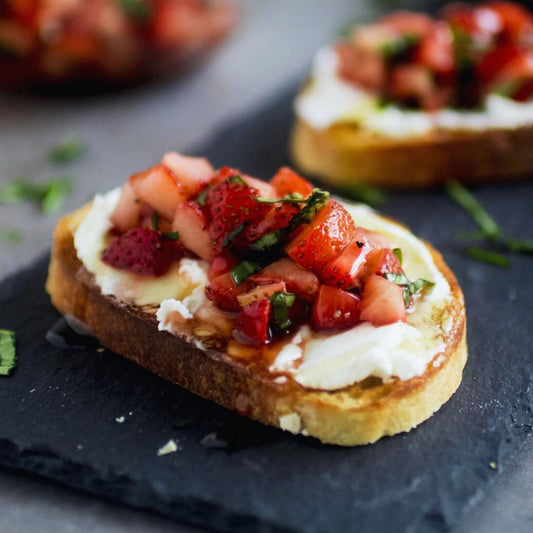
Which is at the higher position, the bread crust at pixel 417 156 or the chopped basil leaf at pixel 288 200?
the chopped basil leaf at pixel 288 200

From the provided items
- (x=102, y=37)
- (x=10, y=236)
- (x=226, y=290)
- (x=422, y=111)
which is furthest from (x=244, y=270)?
(x=102, y=37)

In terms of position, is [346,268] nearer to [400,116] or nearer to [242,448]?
[242,448]

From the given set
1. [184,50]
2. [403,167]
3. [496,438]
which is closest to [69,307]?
[496,438]

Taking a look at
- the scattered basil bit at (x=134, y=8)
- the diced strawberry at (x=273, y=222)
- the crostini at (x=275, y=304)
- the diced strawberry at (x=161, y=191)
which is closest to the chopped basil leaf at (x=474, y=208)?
the crostini at (x=275, y=304)

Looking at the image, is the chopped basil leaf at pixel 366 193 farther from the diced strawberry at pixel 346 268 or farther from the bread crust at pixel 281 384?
the diced strawberry at pixel 346 268

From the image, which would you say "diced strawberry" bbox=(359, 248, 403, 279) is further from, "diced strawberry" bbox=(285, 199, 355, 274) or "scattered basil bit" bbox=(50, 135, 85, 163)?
"scattered basil bit" bbox=(50, 135, 85, 163)

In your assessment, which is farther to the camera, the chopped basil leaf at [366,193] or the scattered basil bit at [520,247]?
the chopped basil leaf at [366,193]

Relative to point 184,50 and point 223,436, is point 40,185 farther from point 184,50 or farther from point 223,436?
point 223,436
